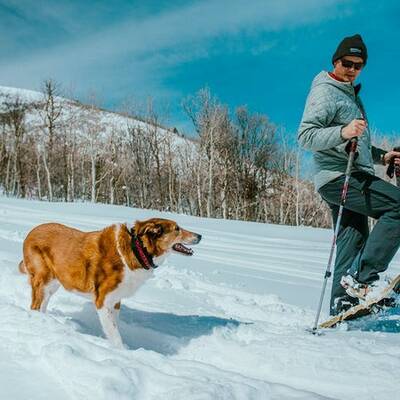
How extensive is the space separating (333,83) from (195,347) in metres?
2.75

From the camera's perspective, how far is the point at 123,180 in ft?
192

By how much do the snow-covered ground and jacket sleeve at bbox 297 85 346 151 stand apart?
67.2 inches

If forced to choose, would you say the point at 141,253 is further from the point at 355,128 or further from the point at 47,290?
the point at 355,128

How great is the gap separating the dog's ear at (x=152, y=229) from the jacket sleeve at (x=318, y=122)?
5.23 feet

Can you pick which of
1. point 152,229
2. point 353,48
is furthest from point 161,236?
point 353,48

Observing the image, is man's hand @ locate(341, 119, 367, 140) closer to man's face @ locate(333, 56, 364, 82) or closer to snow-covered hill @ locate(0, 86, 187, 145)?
man's face @ locate(333, 56, 364, 82)

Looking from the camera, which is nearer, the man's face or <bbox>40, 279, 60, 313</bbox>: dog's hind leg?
the man's face

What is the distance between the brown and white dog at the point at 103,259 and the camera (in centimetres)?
421

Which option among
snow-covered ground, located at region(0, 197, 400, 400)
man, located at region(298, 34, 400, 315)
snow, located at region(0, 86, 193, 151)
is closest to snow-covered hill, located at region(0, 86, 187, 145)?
snow, located at region(0, 86, 193, 151)

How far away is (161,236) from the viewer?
14.7ft

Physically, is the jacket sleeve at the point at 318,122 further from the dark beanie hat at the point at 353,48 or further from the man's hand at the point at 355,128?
the dark beanie hat at the point at 353,48

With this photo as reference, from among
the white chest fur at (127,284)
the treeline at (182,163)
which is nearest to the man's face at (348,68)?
the white chest fur at (127,284)

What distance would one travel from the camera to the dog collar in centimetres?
427

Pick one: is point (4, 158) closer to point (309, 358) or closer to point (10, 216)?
point (10, 216)
